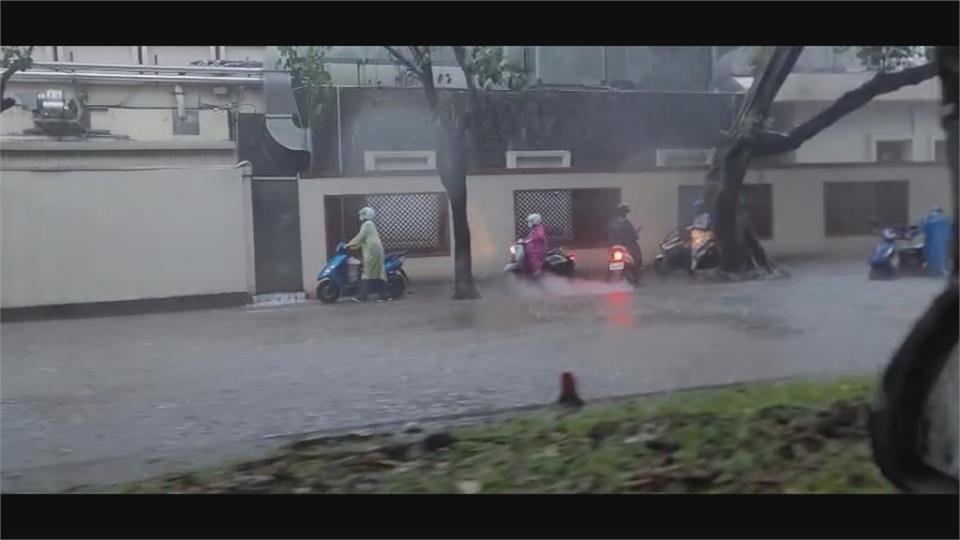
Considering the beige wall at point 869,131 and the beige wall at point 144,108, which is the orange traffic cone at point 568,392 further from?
the beige wall at point 144,108

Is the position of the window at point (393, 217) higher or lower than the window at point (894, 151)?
lower

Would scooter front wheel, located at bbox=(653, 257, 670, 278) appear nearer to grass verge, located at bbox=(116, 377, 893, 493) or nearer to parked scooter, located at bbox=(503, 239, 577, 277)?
parked scooter, located at bbox=(503, 239, 577, 277)

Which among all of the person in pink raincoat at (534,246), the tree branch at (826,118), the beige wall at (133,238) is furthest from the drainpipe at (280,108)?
the tree branch at (826,118)

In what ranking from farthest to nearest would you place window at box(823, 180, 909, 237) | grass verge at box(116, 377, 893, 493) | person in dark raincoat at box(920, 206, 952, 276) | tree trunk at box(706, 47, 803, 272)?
window at box(823, 180, 909, 237)
tree trunk at box(706, 47, 803, 272)
person in dark raincoat at box(920, 206, 952, 276)
grass verge at box(116, 377, 893, 493)

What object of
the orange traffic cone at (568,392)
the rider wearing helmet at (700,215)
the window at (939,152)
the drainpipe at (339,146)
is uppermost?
the drainpipe at (339,146)

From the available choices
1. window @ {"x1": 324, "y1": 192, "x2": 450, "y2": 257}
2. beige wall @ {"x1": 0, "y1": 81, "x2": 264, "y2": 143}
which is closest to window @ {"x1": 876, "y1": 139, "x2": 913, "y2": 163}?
window @ {"x1": 324, "y1": 192, "x2": 450, "y2": 257}

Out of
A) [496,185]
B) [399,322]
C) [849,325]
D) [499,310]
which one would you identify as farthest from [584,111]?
[849,325]

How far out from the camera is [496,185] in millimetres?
4980

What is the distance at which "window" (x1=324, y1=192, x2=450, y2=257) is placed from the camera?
4.89m

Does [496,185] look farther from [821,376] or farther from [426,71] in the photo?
[821,376]

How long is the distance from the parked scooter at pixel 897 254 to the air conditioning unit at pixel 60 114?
4.11 meters

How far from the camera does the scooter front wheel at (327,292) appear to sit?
4.99 m

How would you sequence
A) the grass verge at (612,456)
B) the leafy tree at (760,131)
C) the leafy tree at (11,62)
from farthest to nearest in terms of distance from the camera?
the leafy tree at (760,131), the leafy tree at (11,62), the grass verge at (612,456)

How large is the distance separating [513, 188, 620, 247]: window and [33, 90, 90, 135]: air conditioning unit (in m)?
2.24
